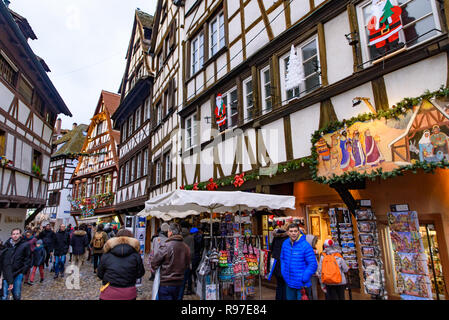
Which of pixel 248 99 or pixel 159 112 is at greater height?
pixel 159 112

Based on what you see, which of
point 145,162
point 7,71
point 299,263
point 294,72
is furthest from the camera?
point 145,162

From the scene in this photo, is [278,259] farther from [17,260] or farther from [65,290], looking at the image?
[65,290]

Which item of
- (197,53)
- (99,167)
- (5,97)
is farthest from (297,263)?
(99,167)

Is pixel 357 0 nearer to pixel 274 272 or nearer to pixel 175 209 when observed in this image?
pixel 274 272

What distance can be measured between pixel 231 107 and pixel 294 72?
10.0 ft

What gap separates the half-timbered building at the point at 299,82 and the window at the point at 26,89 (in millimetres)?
7216

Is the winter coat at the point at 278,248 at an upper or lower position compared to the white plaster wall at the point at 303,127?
lower

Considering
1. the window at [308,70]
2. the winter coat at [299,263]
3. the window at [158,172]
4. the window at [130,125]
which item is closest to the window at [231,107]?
the window at [308,70]

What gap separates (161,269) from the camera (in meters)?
4.59

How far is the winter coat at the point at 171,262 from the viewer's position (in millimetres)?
4492

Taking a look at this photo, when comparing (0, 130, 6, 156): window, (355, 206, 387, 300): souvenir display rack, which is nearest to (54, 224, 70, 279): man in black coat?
(0, 130, 6, 156): window

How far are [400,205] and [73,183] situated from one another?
31831 millimetres

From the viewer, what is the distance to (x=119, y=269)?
149 inches

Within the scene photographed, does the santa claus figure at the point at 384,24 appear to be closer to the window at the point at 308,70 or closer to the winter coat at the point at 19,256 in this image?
the window at the point at 308,70
